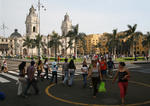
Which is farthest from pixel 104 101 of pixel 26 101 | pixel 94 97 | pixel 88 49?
pixel 88 49

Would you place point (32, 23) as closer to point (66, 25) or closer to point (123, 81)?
point (66, 25)

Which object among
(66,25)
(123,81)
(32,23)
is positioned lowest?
(123,81)

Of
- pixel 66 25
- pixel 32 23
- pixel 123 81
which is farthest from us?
pixel 66 25

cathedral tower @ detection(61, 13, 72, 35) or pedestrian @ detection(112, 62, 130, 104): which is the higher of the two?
cathedral tower @ detection(61, 13, 72, 35)

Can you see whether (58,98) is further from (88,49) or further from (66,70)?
(88,49)

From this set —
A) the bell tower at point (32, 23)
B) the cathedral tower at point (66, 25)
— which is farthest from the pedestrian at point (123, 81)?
the cathedral tower at point (66, 25)

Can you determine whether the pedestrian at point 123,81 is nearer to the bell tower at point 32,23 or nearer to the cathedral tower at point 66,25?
the bell tower at point 32,23

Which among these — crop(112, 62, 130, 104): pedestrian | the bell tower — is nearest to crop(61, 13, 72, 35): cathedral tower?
the bell tower

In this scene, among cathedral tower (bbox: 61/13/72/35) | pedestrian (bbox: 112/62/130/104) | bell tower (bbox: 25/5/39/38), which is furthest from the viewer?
cathedral tower (bbox: 61/13/72/35)

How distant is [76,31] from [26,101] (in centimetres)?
3921

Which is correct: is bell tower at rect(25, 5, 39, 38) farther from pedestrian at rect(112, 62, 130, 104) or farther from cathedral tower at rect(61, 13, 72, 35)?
pedestrian at rect(112, 62, 130, 104)

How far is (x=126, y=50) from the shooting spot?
80.8 m

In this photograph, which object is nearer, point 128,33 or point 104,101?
point 104,101

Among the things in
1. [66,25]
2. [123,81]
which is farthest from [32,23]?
[123,81]
